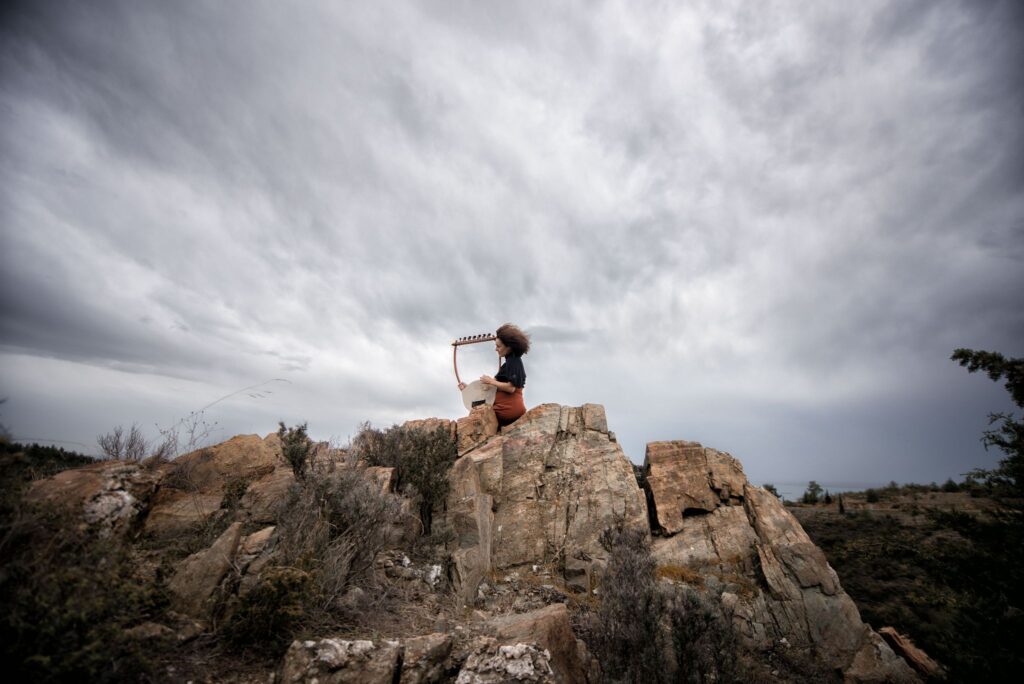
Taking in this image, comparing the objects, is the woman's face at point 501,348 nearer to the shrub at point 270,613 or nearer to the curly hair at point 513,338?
the curly hair at point 513,338

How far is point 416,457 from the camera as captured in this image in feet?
25.9

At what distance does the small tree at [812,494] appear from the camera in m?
30.3

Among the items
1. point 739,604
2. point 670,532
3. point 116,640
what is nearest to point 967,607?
point 739,604

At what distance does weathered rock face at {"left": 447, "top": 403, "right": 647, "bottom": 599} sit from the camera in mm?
7348

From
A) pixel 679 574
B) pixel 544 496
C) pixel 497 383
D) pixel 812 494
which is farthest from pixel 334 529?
pixel 812 494

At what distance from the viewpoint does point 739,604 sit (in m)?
7.78

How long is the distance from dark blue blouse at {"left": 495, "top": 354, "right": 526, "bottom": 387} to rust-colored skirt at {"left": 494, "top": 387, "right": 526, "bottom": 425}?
0.40 metres

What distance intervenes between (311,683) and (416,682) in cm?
87

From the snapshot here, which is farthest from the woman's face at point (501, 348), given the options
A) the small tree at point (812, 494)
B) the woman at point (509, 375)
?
the small tree at point (812, 494)

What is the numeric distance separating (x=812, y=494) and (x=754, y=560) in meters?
29.3

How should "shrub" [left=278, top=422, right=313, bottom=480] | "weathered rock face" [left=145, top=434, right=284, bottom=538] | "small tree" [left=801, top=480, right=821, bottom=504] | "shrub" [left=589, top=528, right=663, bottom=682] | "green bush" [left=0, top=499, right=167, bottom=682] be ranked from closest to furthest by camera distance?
"green bush" [left=0, top=499, right=167, bottom=682] < "shrub" [left=589, top=528, right=663, bottom=682] < "weathered rock face" [left=145, top=434, right=284, bottom=538] < "shrub" [left=278, top=422, right=313, bottom=480] < "small tree" [left=801, top=480, right=821, bottom=504]

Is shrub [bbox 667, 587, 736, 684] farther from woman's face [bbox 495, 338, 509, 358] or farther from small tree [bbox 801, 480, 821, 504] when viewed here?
small tree [bbox 801, 480, 821, 504]

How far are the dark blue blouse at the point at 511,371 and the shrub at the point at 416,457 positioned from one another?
73.2 inches

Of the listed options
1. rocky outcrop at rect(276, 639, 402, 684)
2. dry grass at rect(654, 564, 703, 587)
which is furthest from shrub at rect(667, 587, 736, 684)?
rocky outcrop at rect(276, 639, 402, 684)
